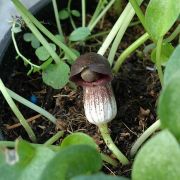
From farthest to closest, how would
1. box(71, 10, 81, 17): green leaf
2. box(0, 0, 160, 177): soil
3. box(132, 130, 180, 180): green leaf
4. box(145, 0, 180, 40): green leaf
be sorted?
1. box(71, 10, 81, 17): green leaf
2. box(0, 0, 160, 177): soil
3. box(145, 0, 180, 40): green leaf
4. box(132, 130, 180, 180): green leaf

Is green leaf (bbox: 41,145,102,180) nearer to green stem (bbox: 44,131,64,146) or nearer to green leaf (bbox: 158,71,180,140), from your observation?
green leaf (bbox: 158,71,180,140)

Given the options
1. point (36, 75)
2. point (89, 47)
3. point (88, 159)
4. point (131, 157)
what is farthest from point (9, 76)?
point (88, 159)

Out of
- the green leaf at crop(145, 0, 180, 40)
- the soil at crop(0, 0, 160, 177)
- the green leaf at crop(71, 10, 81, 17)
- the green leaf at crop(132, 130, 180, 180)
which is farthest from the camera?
the green leaf at crop(71, 10, 81, 17)

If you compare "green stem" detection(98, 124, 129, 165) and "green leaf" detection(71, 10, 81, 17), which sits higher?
"green leaf" detection(71, 10, 81, 17)

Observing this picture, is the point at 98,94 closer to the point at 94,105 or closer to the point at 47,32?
the point at 94,105

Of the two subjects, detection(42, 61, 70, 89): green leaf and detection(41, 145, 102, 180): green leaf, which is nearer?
detection(41, 145, 102, 180): green leaf

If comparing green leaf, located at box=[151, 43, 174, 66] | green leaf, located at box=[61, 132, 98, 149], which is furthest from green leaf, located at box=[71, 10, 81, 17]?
green leaf, located at box=[61, 132, 98, 149]

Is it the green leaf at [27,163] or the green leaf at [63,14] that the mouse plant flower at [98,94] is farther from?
the green leaf at [63,14]

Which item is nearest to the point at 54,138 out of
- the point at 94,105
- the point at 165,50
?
the point at 94,105

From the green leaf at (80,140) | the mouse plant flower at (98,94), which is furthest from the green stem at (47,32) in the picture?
the green leaf at (80,140)
